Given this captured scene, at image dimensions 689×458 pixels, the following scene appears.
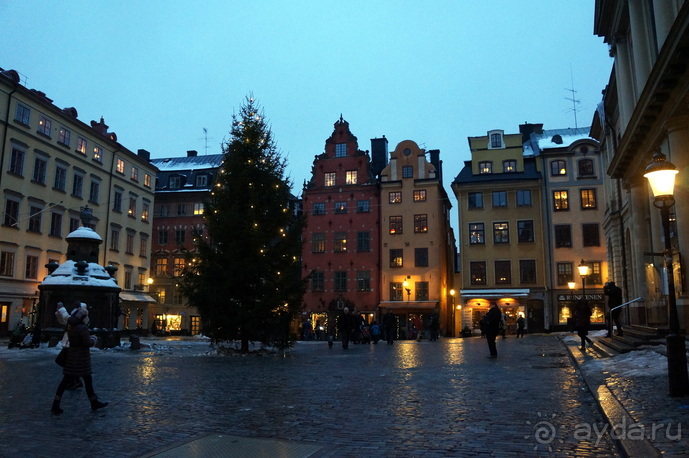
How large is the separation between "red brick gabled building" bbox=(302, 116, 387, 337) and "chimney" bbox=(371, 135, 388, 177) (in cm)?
165

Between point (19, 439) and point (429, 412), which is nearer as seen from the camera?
point (19, 439)

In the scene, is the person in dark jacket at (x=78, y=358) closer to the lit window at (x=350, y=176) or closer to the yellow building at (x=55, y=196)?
the yellow building at (x=55, y=196)

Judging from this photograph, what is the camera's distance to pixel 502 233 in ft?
159

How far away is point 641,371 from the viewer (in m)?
Answer: 11.4

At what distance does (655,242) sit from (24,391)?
18.7 metres

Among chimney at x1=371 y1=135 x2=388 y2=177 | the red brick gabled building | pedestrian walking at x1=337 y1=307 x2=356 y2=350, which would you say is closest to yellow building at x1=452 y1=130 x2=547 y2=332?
the red brick gabled building

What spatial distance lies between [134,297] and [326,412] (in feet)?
152

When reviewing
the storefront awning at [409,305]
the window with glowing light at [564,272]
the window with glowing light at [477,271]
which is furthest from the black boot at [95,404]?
the window with glowing light at [564,272]

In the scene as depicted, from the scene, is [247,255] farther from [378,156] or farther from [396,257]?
[378,156]

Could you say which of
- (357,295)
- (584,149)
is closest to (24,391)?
(357,295)

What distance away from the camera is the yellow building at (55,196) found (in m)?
37.7

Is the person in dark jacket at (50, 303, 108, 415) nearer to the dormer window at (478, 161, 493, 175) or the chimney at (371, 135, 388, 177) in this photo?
the dormer window at (478, 161, 493, 175)

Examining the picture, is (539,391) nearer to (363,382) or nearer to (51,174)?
(363,382)

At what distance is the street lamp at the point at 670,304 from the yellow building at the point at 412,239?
39.7 meters
